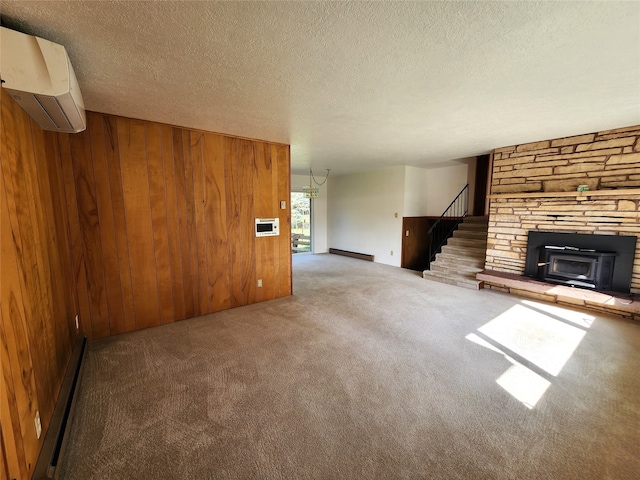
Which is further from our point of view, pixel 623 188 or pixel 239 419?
pixel 623 188

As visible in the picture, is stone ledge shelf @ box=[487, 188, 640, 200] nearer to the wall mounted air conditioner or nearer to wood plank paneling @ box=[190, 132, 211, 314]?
wood plank paneling @ box=[190, 132, 211, 314]

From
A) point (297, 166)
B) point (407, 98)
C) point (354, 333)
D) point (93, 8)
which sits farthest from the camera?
point (297, 166)

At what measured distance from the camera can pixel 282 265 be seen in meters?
4.40

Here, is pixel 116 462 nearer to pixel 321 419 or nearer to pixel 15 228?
pixel 321 419

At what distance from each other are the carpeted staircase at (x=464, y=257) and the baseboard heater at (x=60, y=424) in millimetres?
5401

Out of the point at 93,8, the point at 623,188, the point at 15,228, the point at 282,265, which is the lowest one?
the point at 282,265

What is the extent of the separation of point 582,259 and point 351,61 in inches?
168

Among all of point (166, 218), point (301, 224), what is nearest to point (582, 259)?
point (166, 218)

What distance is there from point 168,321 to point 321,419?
253cm

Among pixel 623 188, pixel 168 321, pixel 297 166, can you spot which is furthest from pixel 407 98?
pixel 297 166

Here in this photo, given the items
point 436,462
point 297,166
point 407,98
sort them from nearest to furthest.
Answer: point 436,462 → point 407,98 → point 297,166

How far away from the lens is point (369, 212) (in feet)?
24.3

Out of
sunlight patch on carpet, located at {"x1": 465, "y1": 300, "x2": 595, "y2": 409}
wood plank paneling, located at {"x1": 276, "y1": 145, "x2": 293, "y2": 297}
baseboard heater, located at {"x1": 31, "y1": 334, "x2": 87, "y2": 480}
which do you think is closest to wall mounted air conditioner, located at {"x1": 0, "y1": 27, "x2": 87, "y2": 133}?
baseboard heater, located at {"x1": 31, "y1": 334, "x2": 87, "y2": 480}

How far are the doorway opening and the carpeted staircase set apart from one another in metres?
4.14
